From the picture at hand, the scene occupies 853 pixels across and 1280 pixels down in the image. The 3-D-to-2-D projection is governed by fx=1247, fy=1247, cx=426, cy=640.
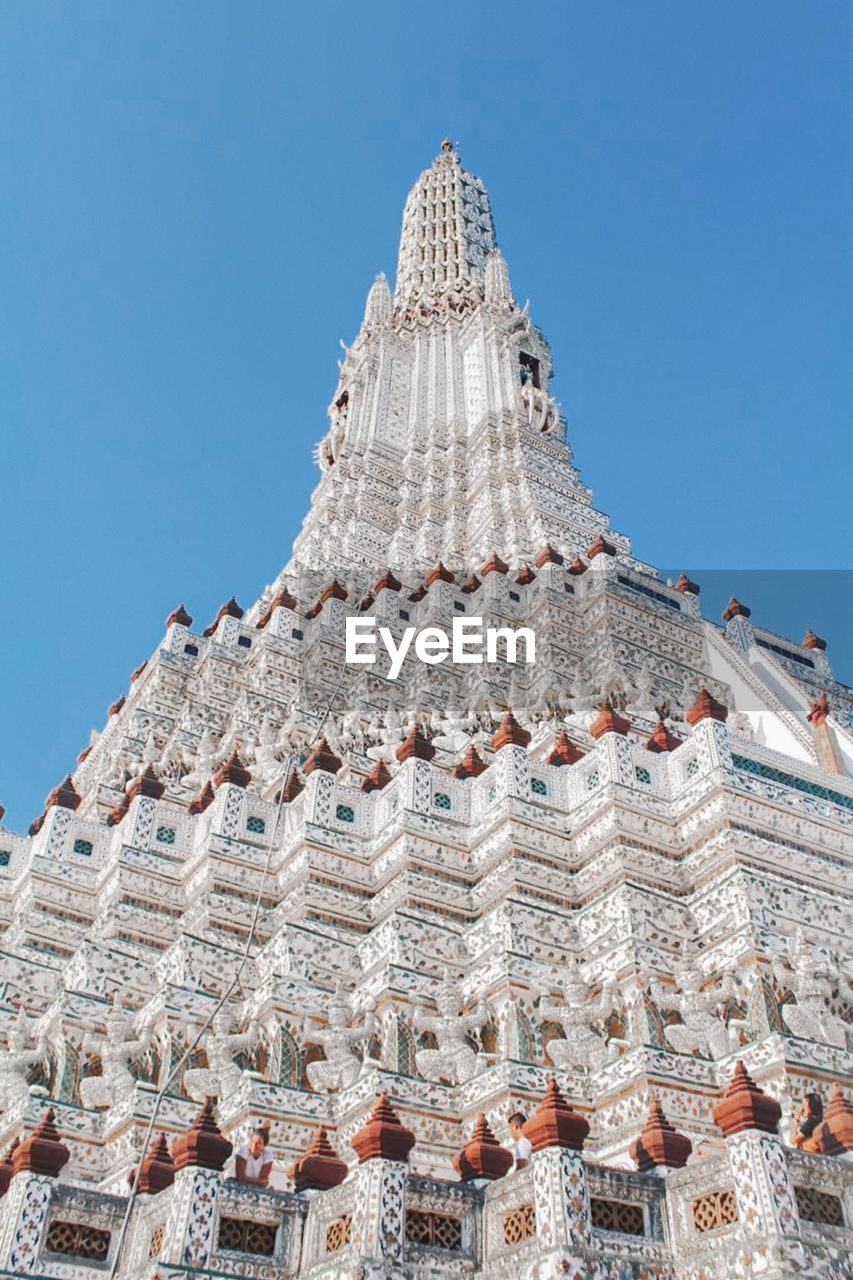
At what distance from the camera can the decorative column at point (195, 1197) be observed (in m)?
7.44

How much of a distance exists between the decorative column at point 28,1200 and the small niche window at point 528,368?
3057 cm

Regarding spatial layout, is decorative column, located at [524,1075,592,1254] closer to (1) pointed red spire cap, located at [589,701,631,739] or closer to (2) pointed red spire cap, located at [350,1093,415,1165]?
(2) pointed red spire cap, located at [350,1093,415,1165]

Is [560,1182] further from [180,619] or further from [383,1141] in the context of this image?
[180,619]

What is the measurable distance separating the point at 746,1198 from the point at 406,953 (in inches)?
191

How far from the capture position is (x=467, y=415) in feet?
110

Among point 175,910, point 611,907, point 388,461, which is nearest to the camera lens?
point 611,907

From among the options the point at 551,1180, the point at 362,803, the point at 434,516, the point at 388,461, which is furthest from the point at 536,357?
the point at 551,1180

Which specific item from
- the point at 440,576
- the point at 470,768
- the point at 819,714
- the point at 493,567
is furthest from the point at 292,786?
the point at 493,567

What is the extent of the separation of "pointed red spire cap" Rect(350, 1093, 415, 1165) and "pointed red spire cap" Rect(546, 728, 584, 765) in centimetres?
659

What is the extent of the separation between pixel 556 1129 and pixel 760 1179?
1210 mm

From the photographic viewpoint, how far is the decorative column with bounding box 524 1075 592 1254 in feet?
24.0

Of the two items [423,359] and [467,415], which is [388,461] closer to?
[467,415]

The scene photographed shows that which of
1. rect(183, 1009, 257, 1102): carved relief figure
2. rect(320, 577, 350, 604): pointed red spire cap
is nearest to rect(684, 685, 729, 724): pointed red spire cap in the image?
rect(183, 1009, 257, 1102): carved relief figure

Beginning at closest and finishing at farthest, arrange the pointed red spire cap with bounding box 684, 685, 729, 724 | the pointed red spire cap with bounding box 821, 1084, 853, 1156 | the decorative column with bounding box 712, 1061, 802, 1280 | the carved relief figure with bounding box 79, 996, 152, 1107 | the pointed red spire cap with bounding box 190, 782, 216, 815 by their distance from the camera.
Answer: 1. the decorative column with bounding box 712, 1061, 802, 1280
2. the pointed red spire cap with bounding box 821, 1084, 853, 1156
3. the carved relief figure with bounding box 79, 996, 152, 1107
4. the pointed red spire cap with bounding box 684, 685, 729, 724
5. the pointed red spire cap with bounding box 190, 782, 216, 815
